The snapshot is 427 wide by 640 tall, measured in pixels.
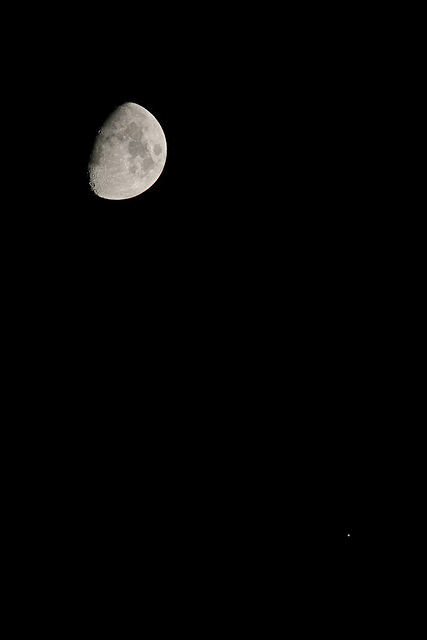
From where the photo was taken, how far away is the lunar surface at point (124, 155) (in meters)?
3.04

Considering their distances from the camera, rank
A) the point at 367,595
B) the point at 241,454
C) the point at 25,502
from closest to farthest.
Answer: the point at 367,595, the point at 25,502, the point at 241,454

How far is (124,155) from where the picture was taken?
304cm

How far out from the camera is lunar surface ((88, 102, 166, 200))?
9.97ft

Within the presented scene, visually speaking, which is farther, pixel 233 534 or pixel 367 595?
pixel 233 534

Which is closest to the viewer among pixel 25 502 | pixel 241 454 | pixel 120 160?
pixel 120 160

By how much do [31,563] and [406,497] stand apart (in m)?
3.95

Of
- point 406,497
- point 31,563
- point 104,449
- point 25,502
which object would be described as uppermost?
point 104,449

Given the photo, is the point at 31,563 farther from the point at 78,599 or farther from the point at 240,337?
the point at 240,337

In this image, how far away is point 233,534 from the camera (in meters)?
4.70

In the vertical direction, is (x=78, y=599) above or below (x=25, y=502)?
below

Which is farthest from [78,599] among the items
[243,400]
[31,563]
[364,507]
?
[364,507]

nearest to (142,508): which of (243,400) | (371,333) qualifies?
(243,400)

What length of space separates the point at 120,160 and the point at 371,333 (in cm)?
326

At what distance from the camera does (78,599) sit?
14.8 feet
